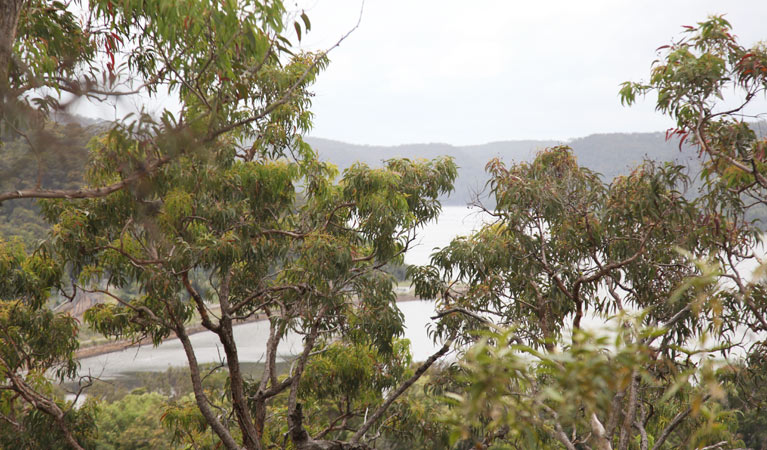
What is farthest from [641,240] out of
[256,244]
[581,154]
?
[581,154]

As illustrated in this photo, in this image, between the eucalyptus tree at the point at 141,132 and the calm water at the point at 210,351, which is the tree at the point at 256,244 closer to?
the eucalyptus tree at the point at 141,132

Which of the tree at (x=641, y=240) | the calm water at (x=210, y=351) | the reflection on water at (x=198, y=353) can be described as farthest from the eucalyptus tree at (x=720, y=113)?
the reflection on water at (x=198, y=353)

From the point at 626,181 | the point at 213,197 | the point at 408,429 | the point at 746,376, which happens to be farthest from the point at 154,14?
the point at 408,429

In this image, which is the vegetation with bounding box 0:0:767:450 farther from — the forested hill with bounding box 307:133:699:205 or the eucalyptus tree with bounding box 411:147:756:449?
the forested hill with bounding box 307:133:699:205

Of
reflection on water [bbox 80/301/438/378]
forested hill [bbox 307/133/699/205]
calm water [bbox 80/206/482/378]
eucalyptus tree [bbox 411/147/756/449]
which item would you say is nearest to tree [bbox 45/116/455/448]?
forested hill [bbox 307/133/699/205]

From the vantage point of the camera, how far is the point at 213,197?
464 cm

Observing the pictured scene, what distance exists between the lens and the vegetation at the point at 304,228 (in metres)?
2.76

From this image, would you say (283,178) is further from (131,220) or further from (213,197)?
(131,220)

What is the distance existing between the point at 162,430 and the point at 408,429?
5.19 metres

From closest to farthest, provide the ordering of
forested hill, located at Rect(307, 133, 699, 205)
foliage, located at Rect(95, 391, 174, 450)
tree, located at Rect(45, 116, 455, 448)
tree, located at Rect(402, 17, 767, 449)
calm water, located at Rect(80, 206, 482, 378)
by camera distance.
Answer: tree, located at Rect(402, 17, 767, 449), tree, located at Rect(45, 116, 455, 448), forested hill, located at Rect(307, 133, 699, 205), foliage, located at Rect(95, 391, 174, 450), calm water, located at Rect(80, 206, 482, 378)

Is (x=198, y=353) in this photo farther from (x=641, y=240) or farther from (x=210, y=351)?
(x=641, y=240)

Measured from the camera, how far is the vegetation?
2758 mm

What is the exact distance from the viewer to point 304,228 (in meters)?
5.35

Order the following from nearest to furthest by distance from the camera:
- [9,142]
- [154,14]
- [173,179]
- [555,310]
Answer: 1. [9,142]
2. [154,14]
3. [173,179]
4. [555,310]
